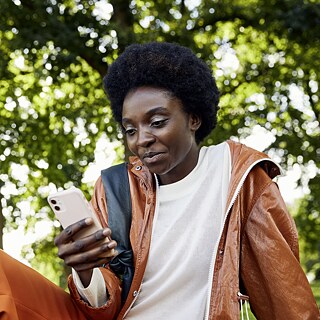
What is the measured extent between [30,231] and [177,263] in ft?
39.5

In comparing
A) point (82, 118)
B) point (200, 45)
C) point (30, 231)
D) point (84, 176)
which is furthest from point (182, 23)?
point (30, 231)

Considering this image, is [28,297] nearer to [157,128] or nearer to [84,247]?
[84,247]

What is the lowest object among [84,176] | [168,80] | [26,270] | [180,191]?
[26,270]

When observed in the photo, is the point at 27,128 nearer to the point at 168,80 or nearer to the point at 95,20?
the point at 95,20

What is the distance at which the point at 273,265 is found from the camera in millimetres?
3086

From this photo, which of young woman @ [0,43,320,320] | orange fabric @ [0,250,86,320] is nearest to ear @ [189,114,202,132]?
young woman @ [0,43,320,320]

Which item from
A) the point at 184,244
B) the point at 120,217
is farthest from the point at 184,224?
the point at 120,217

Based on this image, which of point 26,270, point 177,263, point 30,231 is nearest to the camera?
point 26,270

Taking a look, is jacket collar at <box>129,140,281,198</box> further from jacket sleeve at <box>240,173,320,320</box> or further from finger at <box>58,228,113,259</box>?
finger at <box>58,228,113,259</box>

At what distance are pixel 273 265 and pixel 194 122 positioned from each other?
859 millimetres

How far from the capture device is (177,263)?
3.24 metres

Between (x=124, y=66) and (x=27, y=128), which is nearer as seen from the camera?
(x=124, y=66)

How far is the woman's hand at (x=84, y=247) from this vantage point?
278 cm

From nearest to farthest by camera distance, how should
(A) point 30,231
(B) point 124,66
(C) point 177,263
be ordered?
(C) point 177,263 → (B) point 124,66 → (A) point 30,231
